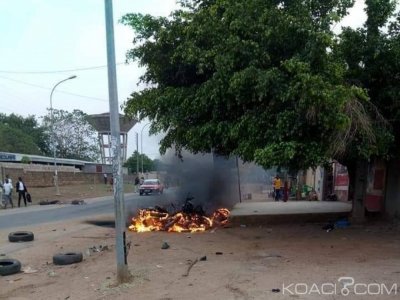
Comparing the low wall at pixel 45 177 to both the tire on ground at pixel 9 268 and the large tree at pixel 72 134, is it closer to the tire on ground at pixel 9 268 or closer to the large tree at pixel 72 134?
the large tree at pixel 72 134

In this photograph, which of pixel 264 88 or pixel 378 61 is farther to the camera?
pixel 378 61

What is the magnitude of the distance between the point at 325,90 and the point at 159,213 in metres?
8.54

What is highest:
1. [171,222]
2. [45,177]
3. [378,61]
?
[378,61]

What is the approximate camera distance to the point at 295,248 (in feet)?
36.6

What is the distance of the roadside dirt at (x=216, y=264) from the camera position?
298 inches

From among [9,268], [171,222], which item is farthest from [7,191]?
[9,268]

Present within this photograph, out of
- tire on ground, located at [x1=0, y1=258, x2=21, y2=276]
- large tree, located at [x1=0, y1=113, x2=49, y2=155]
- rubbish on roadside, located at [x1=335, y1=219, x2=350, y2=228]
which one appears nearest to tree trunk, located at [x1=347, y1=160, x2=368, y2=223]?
rubbish on roadside, located at [x1=335, y1=219, x2=350, y2=228]

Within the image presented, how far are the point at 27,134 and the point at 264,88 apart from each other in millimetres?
78691

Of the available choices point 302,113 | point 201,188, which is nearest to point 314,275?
point 302,113

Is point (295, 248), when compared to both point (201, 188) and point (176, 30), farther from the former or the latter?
point (201, 188)

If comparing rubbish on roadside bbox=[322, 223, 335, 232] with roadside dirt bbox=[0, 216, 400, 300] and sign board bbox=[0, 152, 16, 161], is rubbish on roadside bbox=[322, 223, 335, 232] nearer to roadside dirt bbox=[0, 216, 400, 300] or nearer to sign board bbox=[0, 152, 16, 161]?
roadside dirt bbox=[0, 216, 400, 300]

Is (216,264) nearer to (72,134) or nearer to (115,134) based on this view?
(115,134)

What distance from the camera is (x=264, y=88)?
10398 millimetres

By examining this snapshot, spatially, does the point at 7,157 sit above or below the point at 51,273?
above
